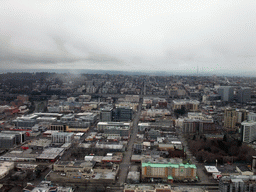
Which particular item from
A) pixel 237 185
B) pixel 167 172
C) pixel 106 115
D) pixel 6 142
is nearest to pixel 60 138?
pixel 6 142

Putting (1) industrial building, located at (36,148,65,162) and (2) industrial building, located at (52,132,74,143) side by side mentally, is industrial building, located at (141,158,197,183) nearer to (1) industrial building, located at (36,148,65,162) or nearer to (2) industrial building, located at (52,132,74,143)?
(1) industrial building, located at (36,148,65,162)

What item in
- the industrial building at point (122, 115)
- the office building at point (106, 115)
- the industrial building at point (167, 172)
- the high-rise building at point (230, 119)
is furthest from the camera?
the industrial building at point (122, 115)

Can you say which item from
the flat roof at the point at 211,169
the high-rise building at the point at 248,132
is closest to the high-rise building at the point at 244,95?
the high-rise building at the point at 248,132

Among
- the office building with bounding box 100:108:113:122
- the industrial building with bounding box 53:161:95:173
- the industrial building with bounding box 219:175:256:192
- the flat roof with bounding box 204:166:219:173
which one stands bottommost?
the flat roof with bounding box 204:166:219:173

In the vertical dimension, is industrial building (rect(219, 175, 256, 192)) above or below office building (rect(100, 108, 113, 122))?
below

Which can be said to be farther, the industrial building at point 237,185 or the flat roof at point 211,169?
the flat roof at point 211,169

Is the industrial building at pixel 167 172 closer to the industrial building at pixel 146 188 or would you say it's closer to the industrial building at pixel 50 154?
the industrial building at pixel 146 188

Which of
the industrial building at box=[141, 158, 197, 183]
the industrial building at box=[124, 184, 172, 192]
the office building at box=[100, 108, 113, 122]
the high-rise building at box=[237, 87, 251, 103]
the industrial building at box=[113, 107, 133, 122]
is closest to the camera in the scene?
the industrial building at box=[124, 184, 172, 192]

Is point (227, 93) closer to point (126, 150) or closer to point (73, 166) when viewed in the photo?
point (126, 150)

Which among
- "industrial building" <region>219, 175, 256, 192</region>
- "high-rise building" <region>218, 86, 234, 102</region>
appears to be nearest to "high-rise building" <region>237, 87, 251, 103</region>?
"high-rise building" <region>218, 86, 234, 102</region>

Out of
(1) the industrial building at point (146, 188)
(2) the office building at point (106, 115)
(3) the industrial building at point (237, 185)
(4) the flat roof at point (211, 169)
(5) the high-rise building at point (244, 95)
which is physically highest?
(5) the high-rise building at point (244, 95)

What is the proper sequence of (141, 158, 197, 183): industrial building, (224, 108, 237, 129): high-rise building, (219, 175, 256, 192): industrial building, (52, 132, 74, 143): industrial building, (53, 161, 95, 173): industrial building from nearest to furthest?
→ 1. (219, 175, 256, 192): industrial building
2. (141, 158, 197, 183): industrial building
3. (53, 161, 95, 173): industrial building
4. (52, 132, 74, 143): industrial building
5. (224, 108, 237, 129): high-rise building

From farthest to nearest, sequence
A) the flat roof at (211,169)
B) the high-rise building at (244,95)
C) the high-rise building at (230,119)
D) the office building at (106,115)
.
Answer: the high-rise building at (244,95), the office building at (106,115), the high-rise building at (230,119), the flat roof at (211,169)
